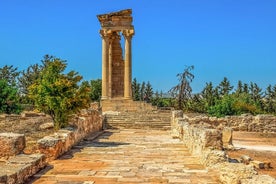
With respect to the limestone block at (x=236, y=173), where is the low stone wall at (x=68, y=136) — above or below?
above

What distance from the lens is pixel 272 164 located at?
49.4ft

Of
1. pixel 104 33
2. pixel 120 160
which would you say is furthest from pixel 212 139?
pixel 104 33

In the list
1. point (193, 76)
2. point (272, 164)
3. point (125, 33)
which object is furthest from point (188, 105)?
point (272, 164)

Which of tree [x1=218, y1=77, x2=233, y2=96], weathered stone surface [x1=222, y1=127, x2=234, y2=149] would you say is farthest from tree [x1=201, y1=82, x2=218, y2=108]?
weathered stone surface [x1=222, y1=127, x2=234, y2=149]

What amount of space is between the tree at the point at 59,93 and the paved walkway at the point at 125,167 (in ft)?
5.16

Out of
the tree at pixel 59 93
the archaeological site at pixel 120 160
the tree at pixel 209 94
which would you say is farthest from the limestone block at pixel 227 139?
the tree at pixel 209 94

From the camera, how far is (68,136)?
40.5 feet

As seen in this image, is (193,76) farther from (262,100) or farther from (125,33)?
(262,100)

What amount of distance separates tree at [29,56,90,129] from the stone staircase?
9369 millimetres

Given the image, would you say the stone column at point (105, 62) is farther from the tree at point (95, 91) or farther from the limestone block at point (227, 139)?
the tree at point (95, 91)

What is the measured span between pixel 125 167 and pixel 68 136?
3463 mm

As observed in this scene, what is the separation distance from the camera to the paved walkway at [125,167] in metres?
7.97

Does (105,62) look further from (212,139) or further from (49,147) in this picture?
(212,139)

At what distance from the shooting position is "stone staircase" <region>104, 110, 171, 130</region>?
23708 mm
